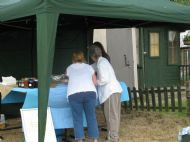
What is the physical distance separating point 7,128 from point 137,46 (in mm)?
7667

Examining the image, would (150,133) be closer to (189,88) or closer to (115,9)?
(189,88)

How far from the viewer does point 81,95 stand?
764 cm

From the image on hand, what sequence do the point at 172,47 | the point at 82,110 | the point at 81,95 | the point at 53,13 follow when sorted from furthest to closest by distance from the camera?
1. the point at 172,47
2. the point at 82,110
3. the point at 81,95
4. the point at 53,13

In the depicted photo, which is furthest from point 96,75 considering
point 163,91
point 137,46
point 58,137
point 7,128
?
point 137,46

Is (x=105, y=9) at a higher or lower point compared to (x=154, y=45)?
higher

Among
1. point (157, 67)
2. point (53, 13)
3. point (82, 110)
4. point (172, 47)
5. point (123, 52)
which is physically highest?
point (53, 13)

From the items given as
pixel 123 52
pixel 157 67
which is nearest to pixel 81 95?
pixel 123 52

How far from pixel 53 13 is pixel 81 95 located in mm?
A: 1765

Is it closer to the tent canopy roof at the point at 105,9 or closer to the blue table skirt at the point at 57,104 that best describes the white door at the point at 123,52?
the tent canopy roof at the point at 105,9

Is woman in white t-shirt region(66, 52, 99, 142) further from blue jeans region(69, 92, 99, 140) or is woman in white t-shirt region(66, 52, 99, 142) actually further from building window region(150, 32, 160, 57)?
building window region(150, 32, 160, 57)

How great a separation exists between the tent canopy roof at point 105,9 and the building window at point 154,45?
28.5ft

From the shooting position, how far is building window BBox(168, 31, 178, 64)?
17.6m

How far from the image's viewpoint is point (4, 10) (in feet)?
24.2

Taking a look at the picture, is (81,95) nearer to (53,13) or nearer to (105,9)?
(105,9)
